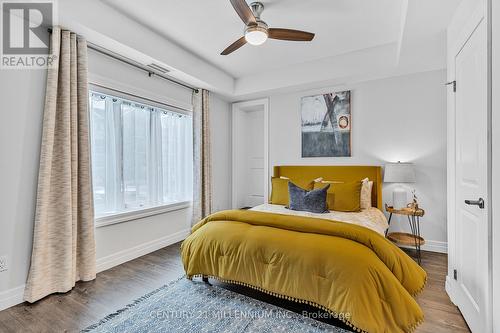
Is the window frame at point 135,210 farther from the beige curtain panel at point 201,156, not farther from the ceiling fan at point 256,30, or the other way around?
the ceiling fan at point 256,30

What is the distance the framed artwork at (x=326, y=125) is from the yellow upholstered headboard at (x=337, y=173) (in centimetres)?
25

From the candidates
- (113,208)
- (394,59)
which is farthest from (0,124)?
(394,59)

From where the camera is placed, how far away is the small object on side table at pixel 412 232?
9.38 feet

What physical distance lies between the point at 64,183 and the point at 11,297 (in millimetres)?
1031

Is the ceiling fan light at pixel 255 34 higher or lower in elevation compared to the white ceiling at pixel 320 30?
lower

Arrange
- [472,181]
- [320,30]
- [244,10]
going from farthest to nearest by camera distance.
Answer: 1. [320,30]
2. [244,10]
3. [472,181]

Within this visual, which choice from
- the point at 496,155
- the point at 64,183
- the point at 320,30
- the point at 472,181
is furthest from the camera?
the point at 320,30

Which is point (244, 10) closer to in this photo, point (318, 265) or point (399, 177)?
point (318, 265)

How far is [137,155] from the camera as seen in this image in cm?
324

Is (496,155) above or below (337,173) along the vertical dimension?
above

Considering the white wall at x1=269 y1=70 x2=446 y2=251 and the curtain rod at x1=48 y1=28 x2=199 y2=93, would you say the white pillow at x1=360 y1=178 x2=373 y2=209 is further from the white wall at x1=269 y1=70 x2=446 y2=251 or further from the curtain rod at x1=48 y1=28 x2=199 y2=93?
the curtain rod at x1=48 y1=28 x2=199 y2=93

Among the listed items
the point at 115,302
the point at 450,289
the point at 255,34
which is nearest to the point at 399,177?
the point at 450,289

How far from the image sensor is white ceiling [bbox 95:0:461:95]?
2365 mm

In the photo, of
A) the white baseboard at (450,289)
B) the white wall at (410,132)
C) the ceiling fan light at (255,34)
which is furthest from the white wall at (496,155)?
the white wall at (410,132)
